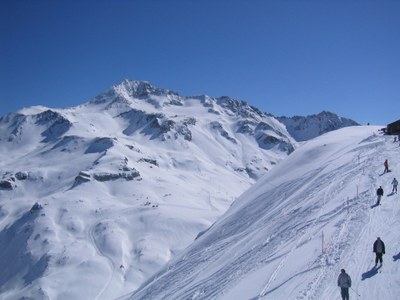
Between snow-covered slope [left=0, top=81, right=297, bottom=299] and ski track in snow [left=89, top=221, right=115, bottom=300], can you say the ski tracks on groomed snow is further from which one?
snow-covered slope [left=0, top=81, right=297, bottom=299]

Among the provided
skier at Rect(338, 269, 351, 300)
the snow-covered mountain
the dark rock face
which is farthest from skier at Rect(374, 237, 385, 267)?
the dark rock face

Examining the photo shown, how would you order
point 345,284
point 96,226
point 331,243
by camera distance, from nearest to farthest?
1. point 345,284
2. point 331,243
3. point 96,226

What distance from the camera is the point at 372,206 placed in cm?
2517

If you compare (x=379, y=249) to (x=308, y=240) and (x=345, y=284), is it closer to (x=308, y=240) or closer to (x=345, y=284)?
(x=345, y=284)

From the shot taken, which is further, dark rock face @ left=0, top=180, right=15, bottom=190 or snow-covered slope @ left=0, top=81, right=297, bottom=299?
dark rock face @ left=0, top=180, right=15, bottom=190

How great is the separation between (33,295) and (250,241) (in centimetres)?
7820

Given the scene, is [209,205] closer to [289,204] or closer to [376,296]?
[289,204]

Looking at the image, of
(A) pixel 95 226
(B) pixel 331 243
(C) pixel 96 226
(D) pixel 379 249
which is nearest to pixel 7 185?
(A) pixel 95 226

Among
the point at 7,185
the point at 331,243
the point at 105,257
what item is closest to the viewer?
the point at 331,243

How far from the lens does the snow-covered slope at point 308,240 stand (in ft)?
57.8

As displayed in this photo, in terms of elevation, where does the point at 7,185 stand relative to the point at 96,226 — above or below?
above

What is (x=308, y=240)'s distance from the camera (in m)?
24.2

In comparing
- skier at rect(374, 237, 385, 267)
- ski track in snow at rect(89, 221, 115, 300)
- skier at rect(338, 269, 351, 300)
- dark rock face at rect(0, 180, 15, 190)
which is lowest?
skier at rect(338, 269, 351, 300)

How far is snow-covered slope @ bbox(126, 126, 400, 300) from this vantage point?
17.6 metres
